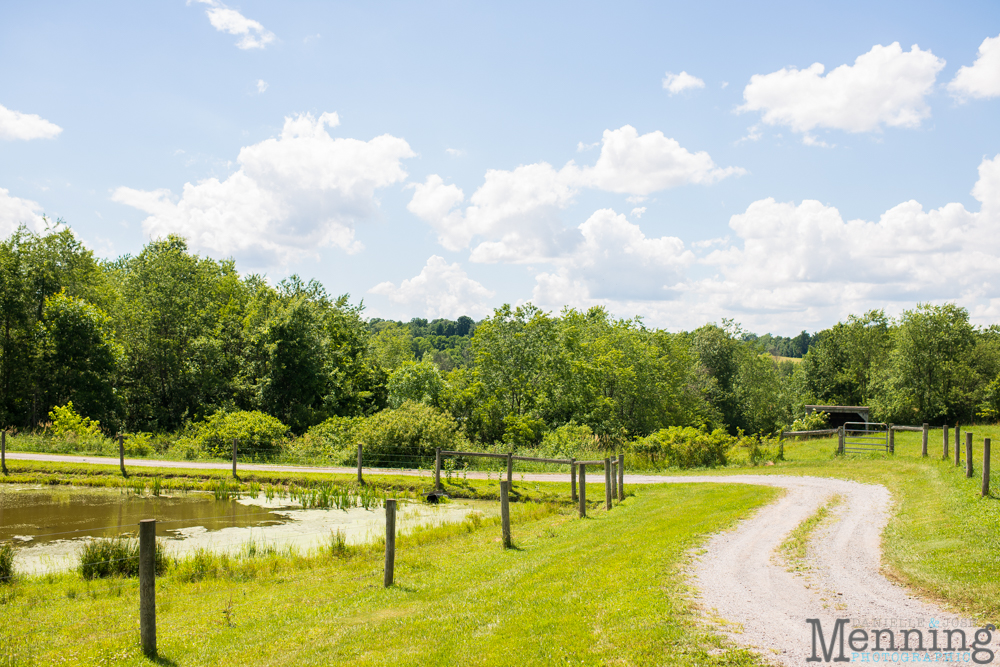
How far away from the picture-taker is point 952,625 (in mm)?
6691

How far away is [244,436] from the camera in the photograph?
3019cm

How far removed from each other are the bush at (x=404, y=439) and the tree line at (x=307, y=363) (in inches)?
160

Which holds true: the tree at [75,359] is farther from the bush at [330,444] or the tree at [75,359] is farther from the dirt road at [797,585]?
the dirt road at [797,585]

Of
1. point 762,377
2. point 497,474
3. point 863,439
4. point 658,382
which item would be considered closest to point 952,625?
point 497,474

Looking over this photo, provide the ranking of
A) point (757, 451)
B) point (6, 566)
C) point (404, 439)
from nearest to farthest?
point (6, 566) < point (404, 439) < point (757, 451)

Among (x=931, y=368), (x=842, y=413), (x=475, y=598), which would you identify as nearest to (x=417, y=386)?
(x=475, y=598)

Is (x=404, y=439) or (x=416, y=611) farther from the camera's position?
(x=404, y=439)

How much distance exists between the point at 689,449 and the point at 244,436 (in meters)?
22.9

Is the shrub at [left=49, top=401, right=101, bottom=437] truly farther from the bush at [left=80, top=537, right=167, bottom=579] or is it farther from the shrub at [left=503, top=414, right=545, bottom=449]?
the bush at [left=80, top=537, right=167, bottom=579]

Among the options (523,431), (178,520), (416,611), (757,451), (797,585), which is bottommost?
(178,520)

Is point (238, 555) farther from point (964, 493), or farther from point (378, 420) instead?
point (964, 493)

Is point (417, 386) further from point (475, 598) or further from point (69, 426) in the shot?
point (475, 598)

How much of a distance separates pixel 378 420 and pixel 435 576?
19.4 m

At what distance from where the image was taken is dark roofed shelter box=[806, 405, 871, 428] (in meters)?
50.3
